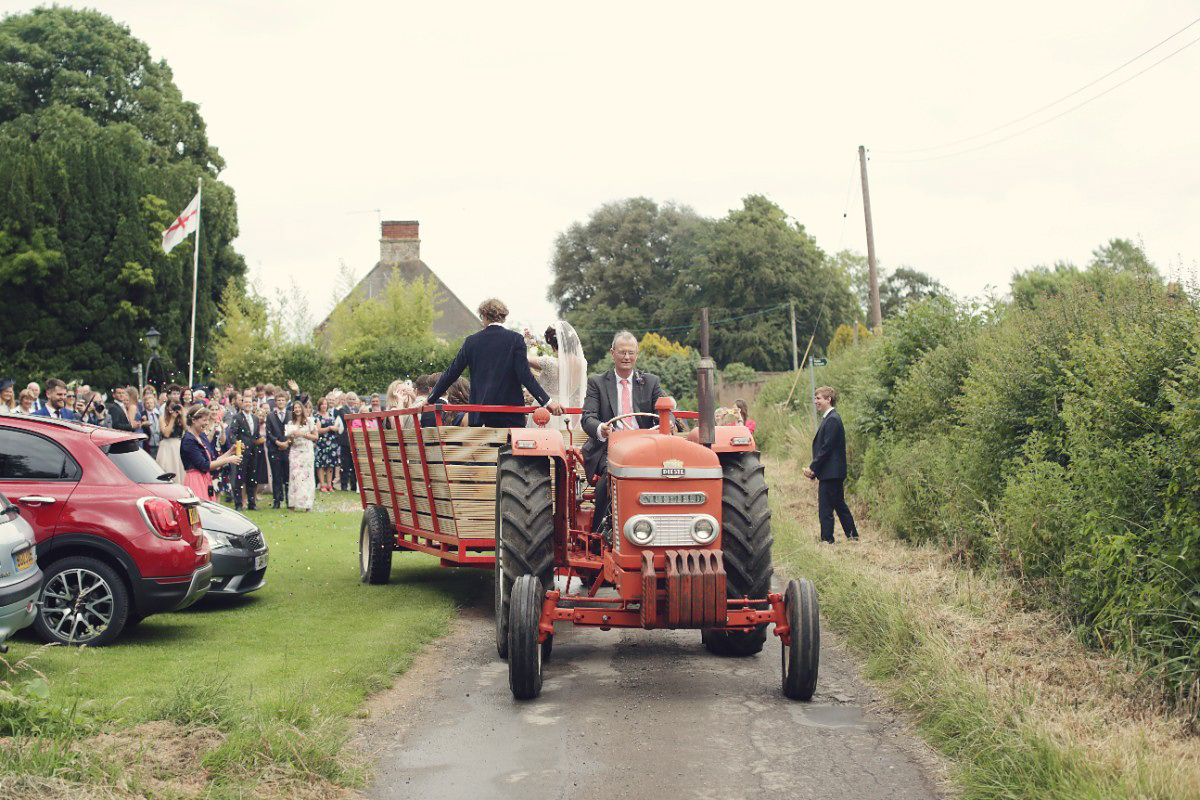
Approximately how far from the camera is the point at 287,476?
21188mm

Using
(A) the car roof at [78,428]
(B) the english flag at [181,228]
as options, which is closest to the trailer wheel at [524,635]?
(A) the car roof at [78,428]

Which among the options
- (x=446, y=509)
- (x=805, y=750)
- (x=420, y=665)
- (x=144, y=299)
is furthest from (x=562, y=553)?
(x=144, y=299)

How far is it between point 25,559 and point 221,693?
1804mm

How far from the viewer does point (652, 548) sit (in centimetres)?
743

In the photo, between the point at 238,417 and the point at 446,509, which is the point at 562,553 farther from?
the point at 238,417

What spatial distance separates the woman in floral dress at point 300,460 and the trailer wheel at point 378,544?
309 inches

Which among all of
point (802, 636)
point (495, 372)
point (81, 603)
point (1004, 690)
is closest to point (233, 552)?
point (81, 603)

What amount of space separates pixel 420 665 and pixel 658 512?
7.98 ft

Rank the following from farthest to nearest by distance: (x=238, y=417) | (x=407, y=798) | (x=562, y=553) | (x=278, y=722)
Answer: (x=238, y=417)
(x=562, y=553)
(x=278, y=722)
(x=407, y=798)

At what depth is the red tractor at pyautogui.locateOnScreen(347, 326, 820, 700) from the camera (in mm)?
7227

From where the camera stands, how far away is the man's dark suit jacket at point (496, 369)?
10.6 metres

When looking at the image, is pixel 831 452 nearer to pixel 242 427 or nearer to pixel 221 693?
pixel 221 693

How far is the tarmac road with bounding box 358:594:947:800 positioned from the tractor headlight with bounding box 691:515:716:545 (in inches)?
39.8

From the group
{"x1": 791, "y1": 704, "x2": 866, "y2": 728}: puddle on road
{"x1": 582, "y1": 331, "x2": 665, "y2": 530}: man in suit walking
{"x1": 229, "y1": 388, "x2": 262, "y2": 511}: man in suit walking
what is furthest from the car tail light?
{"x1": 229, "y1": 388, "x2": 262, "y2": 511}: man in suit walking
